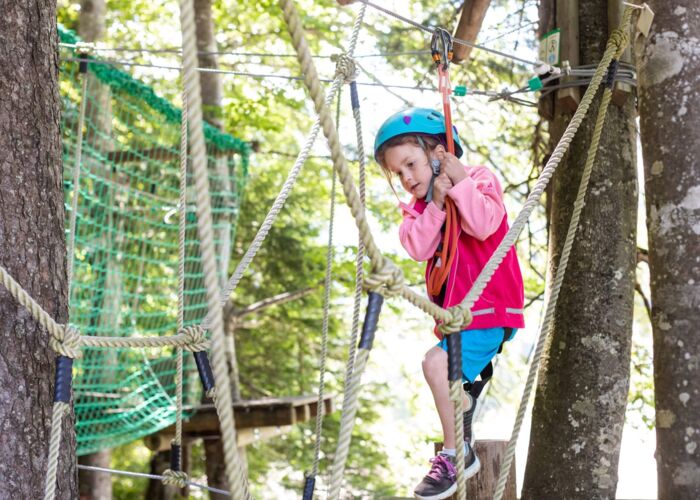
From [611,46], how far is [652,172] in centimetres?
38

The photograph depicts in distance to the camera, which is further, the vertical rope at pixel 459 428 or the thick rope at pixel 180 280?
the thick rope at pixel 180 280

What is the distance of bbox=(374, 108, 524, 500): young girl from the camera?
182 centimetres

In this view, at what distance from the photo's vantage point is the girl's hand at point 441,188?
1865 mm

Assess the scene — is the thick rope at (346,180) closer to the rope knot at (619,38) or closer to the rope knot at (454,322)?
the rope knot at (454,322)

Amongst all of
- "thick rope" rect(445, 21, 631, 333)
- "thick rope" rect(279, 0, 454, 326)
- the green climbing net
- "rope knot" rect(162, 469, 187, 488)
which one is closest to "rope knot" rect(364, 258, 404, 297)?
"thick rope" rect(279, 0, 454, 326)

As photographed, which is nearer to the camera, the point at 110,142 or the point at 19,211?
the point at 19,211

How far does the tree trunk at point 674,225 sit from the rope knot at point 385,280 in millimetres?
776

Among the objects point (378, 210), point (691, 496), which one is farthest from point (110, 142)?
point (691, 496)

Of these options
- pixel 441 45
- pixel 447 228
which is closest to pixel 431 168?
pixel 447 228

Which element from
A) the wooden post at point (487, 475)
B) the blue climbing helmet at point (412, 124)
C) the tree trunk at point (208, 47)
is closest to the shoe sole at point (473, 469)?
the wooden post at point (487, 475)

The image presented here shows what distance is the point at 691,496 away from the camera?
1.55 metres

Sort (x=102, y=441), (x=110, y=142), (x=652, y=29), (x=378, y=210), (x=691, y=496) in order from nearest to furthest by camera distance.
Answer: (x=691, y=496) < (x=652, y=29) < (x=102, y=441) < (x=110, y=142) < (x=378, y=210)

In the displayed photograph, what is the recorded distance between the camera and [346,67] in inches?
80.7

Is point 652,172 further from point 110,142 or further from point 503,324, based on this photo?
point 110,142
